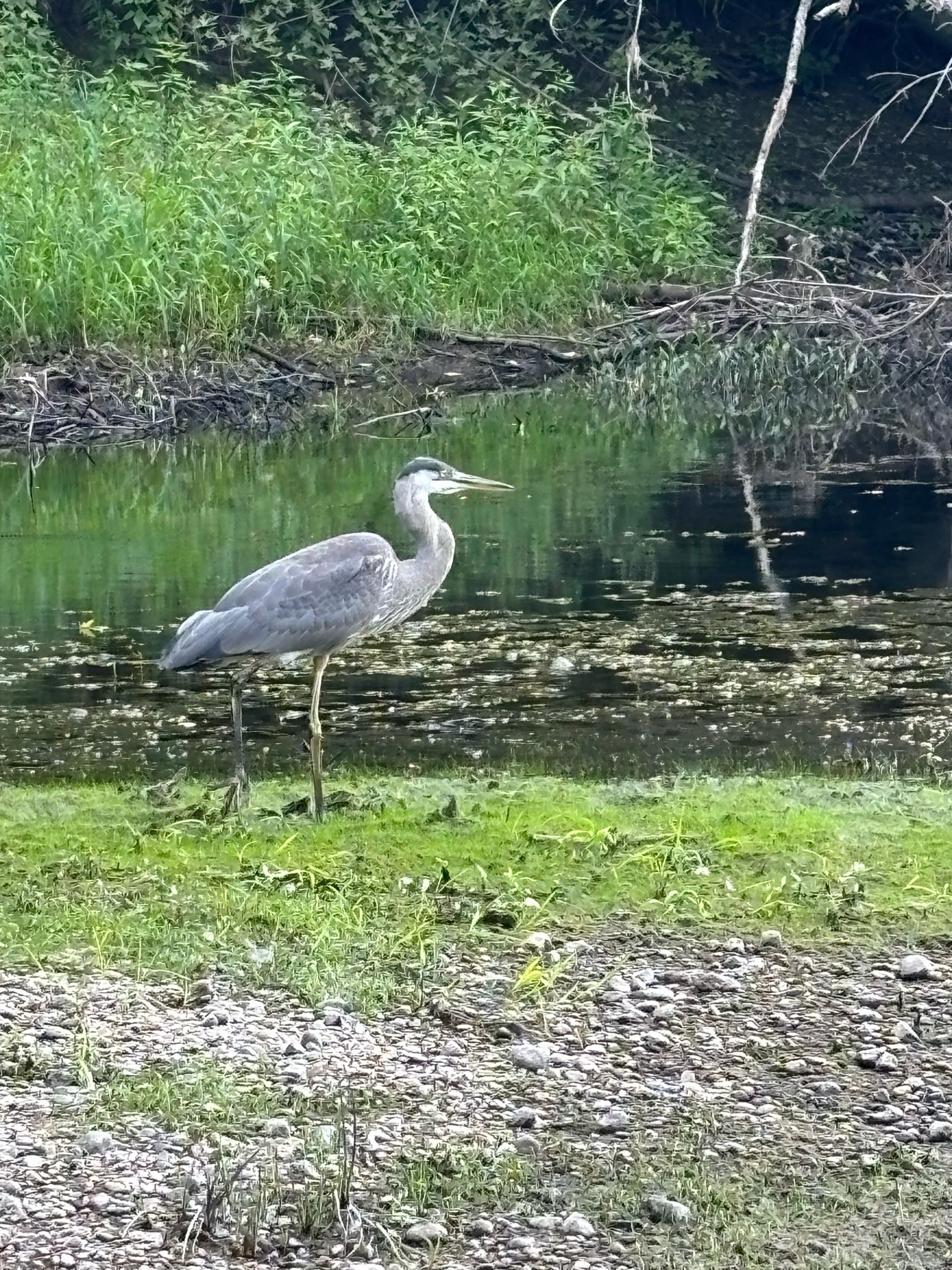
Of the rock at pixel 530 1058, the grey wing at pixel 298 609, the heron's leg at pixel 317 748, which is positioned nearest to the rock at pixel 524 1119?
the rock at pixel 530 1058

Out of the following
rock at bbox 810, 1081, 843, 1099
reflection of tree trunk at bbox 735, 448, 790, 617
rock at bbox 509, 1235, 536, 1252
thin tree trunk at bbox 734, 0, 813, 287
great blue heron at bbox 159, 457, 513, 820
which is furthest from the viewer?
thin tree trunk at bbox 734, 0, 813, 287

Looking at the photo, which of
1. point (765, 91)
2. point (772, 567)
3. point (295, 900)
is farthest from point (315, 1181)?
point (765, 91)

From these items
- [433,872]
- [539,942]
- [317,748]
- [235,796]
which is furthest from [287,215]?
[539,942]

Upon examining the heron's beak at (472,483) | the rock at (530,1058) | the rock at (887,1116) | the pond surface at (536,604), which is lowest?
the rock at (887,1116)

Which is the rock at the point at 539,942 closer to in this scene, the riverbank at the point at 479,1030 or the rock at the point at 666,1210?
the riverbank at the point at 479,1030

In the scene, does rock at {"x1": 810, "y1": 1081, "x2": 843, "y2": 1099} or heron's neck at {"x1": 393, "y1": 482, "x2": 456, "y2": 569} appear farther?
heron's neck at {"x1": 393, "y1": 482, "x2": 456, "y2": 569}

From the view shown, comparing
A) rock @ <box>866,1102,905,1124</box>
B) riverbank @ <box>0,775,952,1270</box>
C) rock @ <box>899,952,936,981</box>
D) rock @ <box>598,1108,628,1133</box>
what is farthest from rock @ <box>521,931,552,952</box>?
rock @ <box>866,1102,905,1124</box>

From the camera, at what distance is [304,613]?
7.10 meters

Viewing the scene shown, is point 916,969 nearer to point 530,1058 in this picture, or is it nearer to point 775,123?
point 530,1058

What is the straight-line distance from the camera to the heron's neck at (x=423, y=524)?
7.70 metres

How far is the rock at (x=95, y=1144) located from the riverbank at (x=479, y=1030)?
0.02m

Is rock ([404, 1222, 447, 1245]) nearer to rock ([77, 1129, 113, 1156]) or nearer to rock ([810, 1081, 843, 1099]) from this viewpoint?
rock ([77, 1129, 113, 1156])

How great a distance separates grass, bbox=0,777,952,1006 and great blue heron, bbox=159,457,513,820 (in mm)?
483

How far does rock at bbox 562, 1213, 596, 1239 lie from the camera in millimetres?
3738
